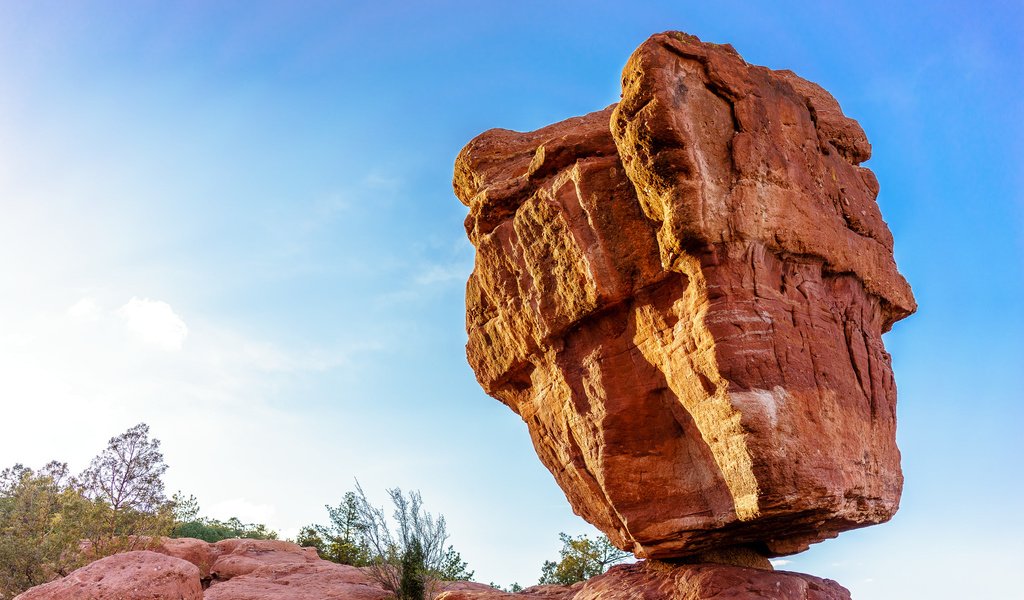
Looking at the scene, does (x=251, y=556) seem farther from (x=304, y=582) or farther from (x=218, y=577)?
(x=304, y=582)

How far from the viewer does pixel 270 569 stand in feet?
73.0

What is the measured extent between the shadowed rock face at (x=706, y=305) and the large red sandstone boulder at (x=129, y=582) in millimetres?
7955

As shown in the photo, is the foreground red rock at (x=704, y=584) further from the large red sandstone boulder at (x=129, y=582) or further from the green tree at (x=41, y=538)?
the green tree at (x=41, y=538)

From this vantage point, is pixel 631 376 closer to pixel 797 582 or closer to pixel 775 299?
pixel 775 299

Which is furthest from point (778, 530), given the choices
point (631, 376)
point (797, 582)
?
point (631, 376)

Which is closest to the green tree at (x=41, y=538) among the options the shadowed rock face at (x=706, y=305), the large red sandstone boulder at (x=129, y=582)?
the large red sandstone boulder at (x=129, y=582)

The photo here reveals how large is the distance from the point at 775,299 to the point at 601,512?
17.1ft

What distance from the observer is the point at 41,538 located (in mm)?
21484

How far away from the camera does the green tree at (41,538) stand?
67.4 feet

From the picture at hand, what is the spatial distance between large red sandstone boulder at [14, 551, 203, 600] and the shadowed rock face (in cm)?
795

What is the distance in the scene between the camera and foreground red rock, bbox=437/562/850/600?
31.1 ft

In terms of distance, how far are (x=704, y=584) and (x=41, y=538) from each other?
21.4 m

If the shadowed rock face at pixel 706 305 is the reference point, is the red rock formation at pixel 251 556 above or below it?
below

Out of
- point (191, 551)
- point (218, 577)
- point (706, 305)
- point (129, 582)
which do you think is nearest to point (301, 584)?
point (218, 577)
